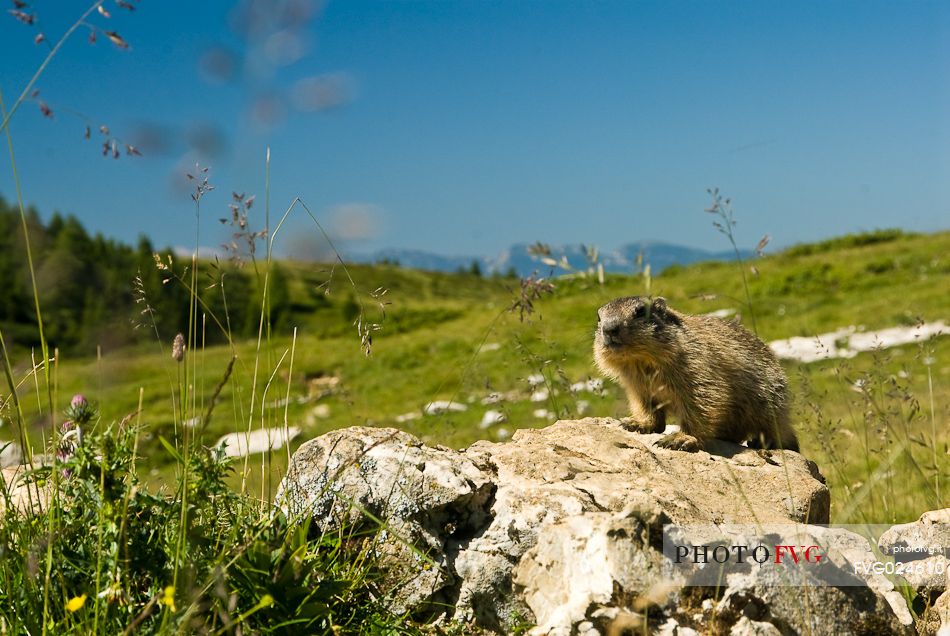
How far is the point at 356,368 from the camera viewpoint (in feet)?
72.0

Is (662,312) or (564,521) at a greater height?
(662,312)

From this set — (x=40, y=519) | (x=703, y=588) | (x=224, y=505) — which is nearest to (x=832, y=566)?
(x=703, y=588)

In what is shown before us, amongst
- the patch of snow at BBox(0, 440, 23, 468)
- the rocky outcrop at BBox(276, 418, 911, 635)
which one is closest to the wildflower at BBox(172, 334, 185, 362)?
the rocky outcrop at BBox(276, 418, 911, 635)

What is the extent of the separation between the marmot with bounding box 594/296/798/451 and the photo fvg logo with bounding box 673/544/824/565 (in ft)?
7.32

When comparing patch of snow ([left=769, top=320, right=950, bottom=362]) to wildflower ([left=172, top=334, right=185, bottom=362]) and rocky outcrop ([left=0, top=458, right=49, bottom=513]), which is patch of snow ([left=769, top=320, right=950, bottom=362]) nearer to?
rocky outcrop ([left=0, top=458, right=49, bottom=513])

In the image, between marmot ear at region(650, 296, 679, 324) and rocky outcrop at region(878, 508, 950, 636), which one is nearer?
rocky outcrop at region(878, 508, 950, 636)

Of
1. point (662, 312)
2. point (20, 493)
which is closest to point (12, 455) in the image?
point (20, 493)

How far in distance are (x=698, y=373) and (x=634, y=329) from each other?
0.52 metres

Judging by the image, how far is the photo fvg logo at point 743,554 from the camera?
318 cm

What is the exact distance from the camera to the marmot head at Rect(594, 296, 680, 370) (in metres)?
5.70

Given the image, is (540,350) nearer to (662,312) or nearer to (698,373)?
(662,312)

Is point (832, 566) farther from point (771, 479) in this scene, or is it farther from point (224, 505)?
point (224, 505)

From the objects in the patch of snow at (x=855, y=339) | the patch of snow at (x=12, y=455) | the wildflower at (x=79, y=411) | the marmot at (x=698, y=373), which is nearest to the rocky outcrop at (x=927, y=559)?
the marmot at (x=698, y=373)

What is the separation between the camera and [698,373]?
5566 mm
